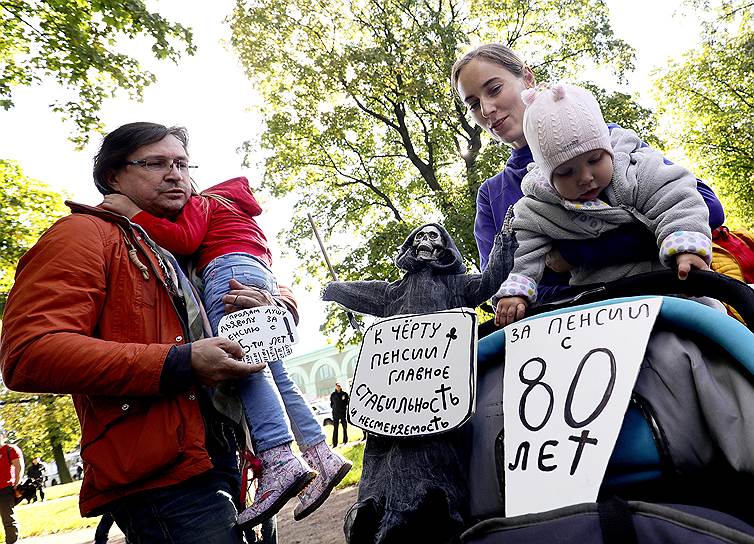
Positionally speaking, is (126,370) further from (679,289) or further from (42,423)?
(42,423)

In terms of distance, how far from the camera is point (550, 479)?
108 centimetres

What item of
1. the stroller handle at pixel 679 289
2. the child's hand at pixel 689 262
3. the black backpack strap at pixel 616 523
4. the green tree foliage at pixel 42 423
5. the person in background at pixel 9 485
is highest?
the child's hand at pixel 689 262

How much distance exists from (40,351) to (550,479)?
1321 mm

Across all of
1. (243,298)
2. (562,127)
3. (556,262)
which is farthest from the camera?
(243,298)

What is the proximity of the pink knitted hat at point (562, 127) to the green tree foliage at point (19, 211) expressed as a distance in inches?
393

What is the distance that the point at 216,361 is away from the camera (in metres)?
1.70

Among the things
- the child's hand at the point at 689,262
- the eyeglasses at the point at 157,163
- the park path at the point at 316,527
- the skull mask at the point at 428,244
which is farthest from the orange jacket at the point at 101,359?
the park path at the point at 316,527

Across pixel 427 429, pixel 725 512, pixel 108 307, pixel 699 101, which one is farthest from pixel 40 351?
pixel 699 101

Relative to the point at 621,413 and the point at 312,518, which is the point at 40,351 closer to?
the point at 621,413

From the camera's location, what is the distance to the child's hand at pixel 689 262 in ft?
4.51

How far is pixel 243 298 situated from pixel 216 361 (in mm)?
317

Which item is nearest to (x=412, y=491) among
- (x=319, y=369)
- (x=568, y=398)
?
(x=568, y=398)

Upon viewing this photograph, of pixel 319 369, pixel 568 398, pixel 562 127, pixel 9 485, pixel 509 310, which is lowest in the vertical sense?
pixel 319 369

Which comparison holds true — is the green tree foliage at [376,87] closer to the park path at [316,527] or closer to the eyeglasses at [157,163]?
the park path at [316,527]
